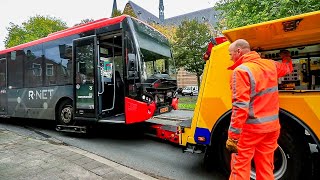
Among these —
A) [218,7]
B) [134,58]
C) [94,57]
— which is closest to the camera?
[134,58]

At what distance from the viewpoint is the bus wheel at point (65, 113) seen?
291 inches

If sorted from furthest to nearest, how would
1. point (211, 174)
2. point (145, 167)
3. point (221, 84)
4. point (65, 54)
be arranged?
point (65, 54)
point (145, 167)
point (211, 174)
point (221, 84)

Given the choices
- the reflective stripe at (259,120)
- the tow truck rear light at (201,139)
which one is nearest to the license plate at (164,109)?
the tow truck rear light at (201,139)

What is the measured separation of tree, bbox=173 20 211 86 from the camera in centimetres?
2559

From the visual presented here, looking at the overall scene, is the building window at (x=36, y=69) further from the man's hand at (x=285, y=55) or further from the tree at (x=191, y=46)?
the tree at (x=191, y=46)

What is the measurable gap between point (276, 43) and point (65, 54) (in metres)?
5.65

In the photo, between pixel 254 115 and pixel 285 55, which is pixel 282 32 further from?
pixel 254 115

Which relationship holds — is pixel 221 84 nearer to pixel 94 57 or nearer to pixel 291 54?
pixel 291 54

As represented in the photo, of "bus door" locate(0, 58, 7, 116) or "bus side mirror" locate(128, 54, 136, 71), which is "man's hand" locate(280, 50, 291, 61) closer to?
"bus side mirror" locate(128, 54, 136, 71)

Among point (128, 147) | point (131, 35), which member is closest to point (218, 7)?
point (131, 35)

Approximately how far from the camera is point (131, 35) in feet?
20.4

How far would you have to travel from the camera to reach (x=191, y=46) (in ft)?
85.1

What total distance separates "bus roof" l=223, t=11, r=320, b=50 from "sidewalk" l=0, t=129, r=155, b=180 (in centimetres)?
248

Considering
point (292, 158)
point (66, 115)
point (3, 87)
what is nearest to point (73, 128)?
point (66, 115)
